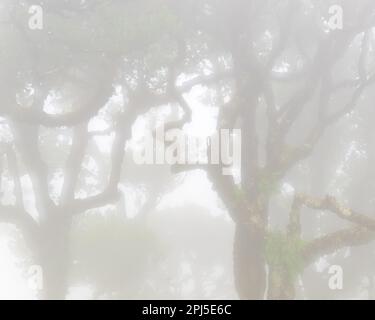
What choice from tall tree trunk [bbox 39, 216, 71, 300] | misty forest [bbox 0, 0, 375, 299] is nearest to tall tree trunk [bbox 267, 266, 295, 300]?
misty forest [bbox 0, 0, 375, 299]

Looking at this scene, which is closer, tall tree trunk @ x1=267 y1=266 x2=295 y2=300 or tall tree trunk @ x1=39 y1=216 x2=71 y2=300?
tall tree trunk @ x1=267 y1=266 x2=295 y2=300

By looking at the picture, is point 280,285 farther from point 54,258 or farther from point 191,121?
point 54,258

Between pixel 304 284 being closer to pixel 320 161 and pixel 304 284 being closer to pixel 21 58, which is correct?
pixel 320 161

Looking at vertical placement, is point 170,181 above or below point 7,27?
below

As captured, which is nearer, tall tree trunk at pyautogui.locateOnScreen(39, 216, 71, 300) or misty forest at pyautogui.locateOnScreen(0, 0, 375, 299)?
misty forest at pyautogui.locateOnScreen(0, 0, 375, 299)

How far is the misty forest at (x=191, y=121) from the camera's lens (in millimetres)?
18562

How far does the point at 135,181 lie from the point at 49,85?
19.1m

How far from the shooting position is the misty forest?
60.9 ft

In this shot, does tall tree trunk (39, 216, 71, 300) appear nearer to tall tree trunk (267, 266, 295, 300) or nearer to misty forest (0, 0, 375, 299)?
misty forest (0, 0, 375, 299)

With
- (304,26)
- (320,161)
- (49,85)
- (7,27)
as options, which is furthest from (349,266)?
(7,27)

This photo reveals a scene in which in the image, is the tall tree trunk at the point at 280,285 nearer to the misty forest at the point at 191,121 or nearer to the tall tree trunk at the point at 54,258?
the misty forest at the point at 191,121

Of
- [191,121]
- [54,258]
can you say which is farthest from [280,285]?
[54,258]

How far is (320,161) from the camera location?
3256 cm

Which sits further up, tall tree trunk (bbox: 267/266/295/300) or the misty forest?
the misty forest
